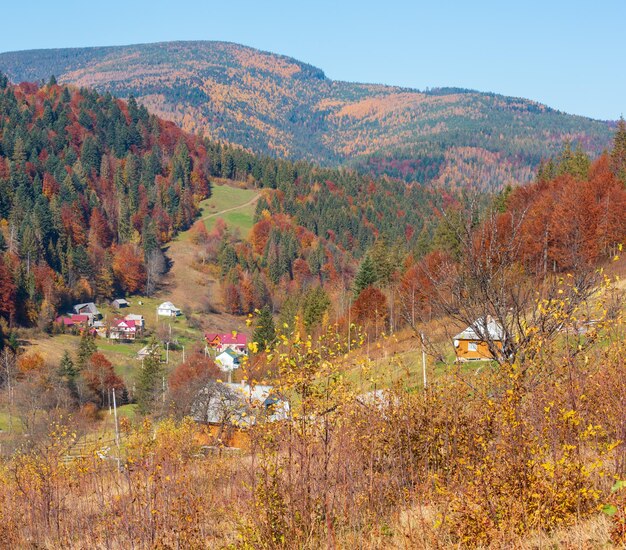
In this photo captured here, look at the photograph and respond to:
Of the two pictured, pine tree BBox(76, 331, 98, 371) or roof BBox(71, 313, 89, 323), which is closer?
pine tree BBox(76, 331, 98, 371)

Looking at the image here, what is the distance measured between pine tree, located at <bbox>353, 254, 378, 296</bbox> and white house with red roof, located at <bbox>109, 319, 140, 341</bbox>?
39840 millimetres

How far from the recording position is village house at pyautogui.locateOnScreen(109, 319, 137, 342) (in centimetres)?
8788

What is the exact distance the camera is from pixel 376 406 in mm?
8734

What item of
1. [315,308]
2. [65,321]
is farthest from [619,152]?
[65,321]

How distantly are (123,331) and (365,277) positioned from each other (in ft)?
137

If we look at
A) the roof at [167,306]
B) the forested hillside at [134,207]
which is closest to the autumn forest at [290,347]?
the forested hillside at [134,207]

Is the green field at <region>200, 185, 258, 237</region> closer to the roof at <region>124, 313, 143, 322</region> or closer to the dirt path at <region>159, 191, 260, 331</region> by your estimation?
the dirt path at <region>159, 191, 260, 331</region>

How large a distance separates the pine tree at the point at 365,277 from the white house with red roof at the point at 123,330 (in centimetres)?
3984

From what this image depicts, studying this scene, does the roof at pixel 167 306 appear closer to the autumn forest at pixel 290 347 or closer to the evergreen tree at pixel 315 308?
the autumn forest at pixel 290 347

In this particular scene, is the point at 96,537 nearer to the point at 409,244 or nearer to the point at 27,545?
the point at 27,545

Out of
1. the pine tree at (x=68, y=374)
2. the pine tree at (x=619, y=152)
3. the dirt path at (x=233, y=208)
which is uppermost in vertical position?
the pine tree at (x=619, y=152)

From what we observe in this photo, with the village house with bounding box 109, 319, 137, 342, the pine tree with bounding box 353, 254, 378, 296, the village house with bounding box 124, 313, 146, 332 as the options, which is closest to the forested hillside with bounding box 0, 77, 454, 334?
the village house with bounding box 109, 319, 137, 342

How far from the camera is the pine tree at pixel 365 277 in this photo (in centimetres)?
6184

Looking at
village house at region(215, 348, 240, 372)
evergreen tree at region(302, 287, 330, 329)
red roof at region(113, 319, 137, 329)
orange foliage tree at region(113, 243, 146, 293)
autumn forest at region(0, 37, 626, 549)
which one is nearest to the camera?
autumn forest at region(0, 37, 626, 549)
